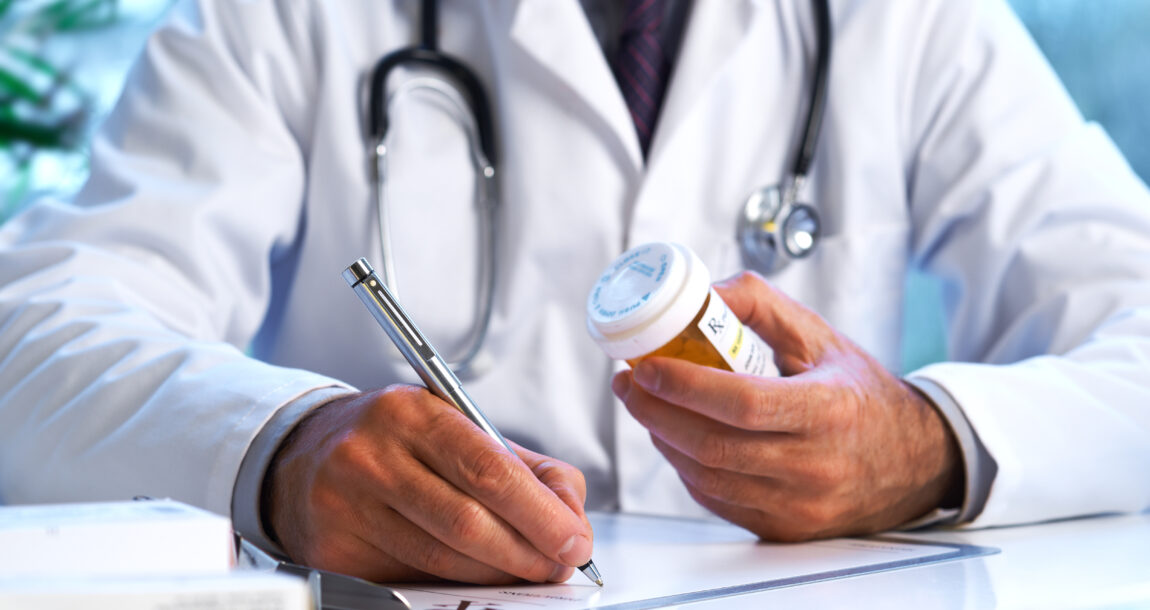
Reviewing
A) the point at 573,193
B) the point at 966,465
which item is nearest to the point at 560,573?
the point at 966,465

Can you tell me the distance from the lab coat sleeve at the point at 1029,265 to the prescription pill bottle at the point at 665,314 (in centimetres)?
25

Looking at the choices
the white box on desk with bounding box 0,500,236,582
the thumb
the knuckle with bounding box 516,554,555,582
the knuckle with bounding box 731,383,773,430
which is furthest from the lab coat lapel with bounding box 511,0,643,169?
the white box on desk with bounding box 0,500,236,582

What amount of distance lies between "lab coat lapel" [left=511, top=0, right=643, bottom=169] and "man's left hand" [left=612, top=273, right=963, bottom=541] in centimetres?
37

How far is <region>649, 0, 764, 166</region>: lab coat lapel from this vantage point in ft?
3.20

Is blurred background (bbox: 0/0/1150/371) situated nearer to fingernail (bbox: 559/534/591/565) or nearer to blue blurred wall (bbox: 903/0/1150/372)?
blue blurred wall (bbox: 903/0/1150/372)

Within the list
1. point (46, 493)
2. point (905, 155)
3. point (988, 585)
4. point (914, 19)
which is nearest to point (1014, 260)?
point (905, 155)

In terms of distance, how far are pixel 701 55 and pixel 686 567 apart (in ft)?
2.09

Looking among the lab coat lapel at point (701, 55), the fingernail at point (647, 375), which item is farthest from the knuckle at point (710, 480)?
the lab coat lapel at point (701, 55)

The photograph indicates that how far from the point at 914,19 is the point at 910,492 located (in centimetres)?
64

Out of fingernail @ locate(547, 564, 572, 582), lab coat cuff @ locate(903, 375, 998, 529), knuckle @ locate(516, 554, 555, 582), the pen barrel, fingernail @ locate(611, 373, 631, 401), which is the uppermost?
the pen barrel

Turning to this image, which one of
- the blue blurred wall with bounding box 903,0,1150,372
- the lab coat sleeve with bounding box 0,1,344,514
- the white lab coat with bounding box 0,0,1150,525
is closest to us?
the lab coat sleeve with bounding box 0,1,344,514

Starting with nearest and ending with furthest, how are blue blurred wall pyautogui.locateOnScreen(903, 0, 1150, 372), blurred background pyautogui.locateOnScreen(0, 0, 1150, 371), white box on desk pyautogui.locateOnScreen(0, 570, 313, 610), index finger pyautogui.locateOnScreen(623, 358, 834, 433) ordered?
1. white box on desk pyautogui.locateOnScreen(0, 570, 313, 610)
2. index finger pyautogui.locateOnScreen(623, 358, 834, 433)
3. blue blurred wall pyautogui.locateOnScreen(903, 0, 1150, 372)
4. blurred background pyautogui.locateOnScreen(0, 0, 1150, 371)

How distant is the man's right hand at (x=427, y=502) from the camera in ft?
1.53

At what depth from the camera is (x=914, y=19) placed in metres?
1.08
